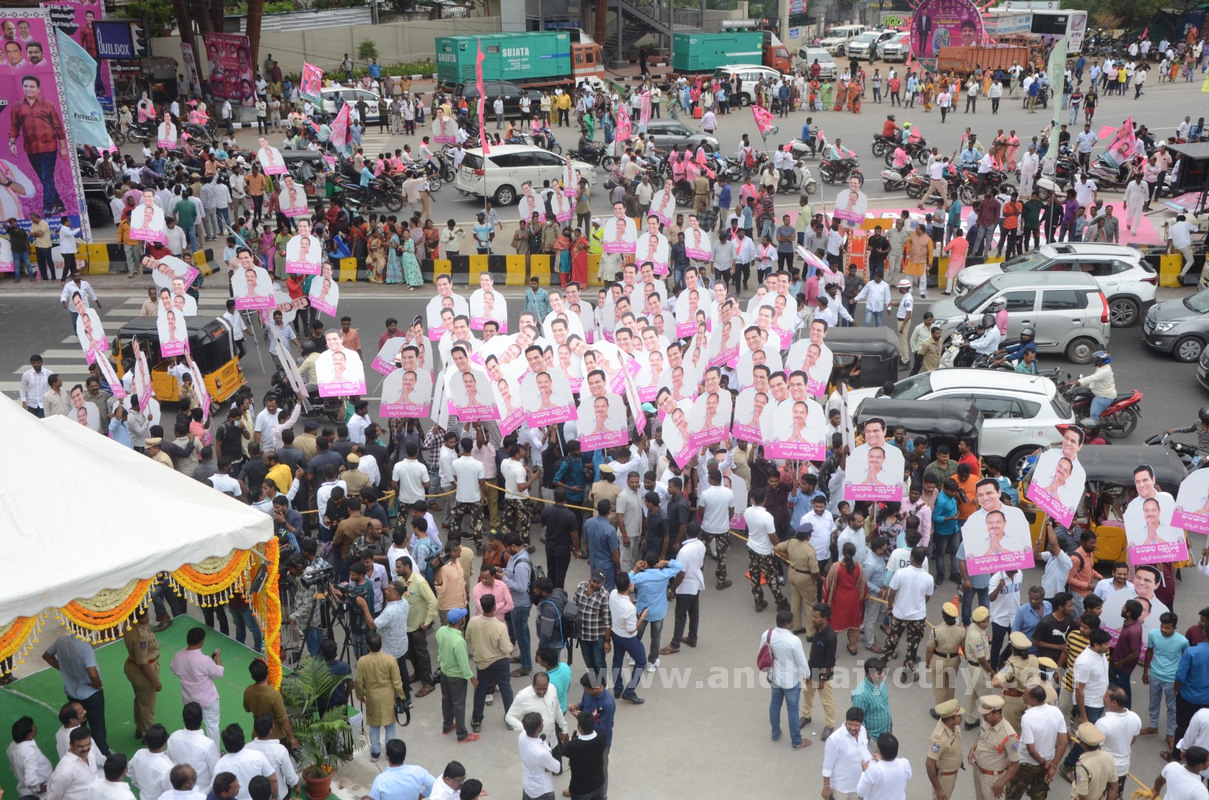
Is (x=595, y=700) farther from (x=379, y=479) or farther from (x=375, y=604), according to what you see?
(x=379, y=479)

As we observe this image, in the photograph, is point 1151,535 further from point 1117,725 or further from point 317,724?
point 317,724

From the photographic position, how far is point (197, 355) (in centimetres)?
1769

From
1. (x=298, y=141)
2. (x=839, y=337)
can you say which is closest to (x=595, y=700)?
(x=839, y=337)

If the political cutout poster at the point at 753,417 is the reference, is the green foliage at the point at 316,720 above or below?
below

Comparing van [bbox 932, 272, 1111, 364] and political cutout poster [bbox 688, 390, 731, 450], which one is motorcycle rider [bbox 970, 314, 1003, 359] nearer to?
van [bbox 932, 272, 1111, 364]

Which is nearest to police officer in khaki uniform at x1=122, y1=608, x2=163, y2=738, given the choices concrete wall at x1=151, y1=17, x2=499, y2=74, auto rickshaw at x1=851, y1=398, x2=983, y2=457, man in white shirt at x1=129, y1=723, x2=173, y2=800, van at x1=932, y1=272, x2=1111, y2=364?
man in white shirt at x1=129, y1=723, x2=173, y2=800

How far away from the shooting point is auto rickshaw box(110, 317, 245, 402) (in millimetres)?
17469

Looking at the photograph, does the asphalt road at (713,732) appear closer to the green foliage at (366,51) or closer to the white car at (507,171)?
the white car at (507,171)

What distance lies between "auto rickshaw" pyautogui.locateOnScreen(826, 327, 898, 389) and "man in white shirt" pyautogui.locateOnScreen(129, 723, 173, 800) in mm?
11329

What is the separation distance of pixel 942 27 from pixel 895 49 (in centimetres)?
837

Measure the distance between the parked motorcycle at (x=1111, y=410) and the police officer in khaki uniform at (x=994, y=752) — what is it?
8.48 meters

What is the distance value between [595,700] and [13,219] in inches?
833

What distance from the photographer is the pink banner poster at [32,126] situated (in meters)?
24.1

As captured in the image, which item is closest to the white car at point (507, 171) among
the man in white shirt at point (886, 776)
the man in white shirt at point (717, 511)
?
the man in white shirt at point (717, 511)
